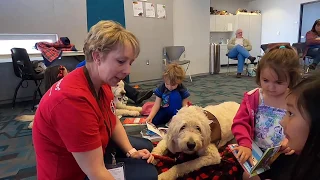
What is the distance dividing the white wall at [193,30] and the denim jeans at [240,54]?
84cm

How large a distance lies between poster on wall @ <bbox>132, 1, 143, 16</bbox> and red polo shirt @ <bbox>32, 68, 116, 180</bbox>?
4.78m

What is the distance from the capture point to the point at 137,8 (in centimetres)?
549

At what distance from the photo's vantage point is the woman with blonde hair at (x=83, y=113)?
0.87 m

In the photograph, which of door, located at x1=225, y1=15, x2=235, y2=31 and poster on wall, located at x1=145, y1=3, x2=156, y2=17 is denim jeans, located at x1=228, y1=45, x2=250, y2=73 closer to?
poster on wall, located at x1=145, y1=3, x2=156, y2=17

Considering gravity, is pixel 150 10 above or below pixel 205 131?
above

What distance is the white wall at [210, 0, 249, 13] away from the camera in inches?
370

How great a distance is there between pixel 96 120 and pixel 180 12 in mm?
5904

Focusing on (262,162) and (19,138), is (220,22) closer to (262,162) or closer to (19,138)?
(19,138)

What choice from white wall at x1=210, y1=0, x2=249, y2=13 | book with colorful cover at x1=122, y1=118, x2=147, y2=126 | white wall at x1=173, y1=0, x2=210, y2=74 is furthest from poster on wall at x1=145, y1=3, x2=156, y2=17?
white wall at x1=210, y1=0, x2=249, y2=13

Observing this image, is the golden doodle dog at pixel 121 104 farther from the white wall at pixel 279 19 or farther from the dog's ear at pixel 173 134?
the white wall at pixel 279 19

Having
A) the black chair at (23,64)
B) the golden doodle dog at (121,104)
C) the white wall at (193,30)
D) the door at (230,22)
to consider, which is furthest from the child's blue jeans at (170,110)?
the door at (230,22)

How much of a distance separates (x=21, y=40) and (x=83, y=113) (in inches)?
169

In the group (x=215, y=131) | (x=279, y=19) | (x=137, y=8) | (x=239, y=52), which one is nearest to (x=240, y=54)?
(x=239, y=52)

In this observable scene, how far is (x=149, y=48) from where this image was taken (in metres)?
5.86
